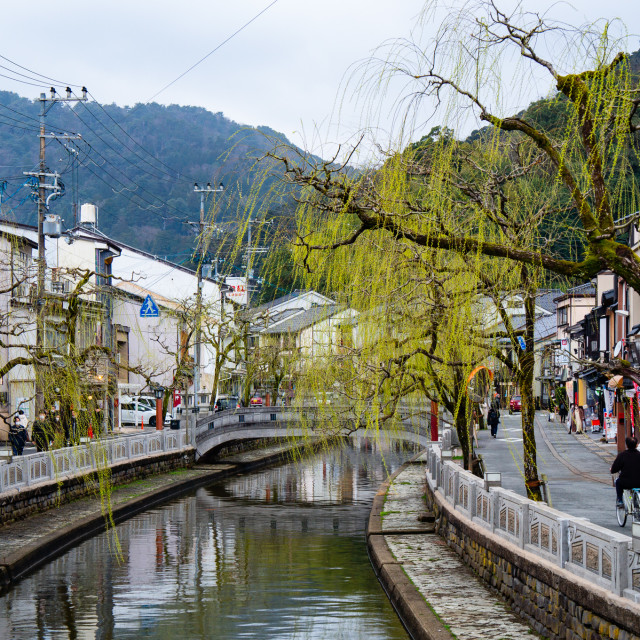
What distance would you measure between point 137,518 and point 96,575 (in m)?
8.17

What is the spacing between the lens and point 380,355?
15234mm

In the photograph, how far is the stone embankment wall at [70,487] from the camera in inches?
821

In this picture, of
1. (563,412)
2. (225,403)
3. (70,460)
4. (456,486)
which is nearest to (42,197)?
(70,460)

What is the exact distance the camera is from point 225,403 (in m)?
59.5

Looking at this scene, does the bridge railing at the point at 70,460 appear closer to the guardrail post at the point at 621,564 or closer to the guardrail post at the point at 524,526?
the guardrail post at the point at 524,526

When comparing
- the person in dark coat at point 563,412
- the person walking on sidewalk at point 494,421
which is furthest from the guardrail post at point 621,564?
the person in dark coat at point 563,412

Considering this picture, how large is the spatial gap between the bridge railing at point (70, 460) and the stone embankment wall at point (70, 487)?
0.20 metres

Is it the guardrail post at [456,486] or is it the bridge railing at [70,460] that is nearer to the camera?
the guardrail post at [456,486]

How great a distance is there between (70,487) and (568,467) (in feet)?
48.1

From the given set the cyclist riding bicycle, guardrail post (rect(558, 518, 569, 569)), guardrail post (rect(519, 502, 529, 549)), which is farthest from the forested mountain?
guardrail post (rect(558, 518, 569, 569))

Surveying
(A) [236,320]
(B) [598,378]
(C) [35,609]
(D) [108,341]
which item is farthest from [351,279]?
(D) [108,341]

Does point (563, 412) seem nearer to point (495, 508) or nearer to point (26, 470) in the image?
point (26, 470)

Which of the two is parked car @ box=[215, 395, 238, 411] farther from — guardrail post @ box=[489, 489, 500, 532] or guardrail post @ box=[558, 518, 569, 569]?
guardrail post @ box=[558, 518, 569, 569]

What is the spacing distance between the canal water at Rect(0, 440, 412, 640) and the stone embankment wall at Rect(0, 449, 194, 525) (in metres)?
1.78
